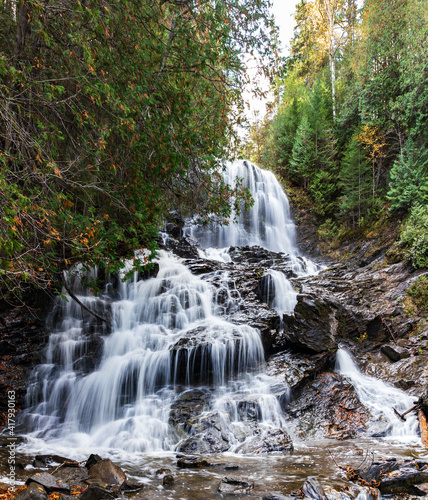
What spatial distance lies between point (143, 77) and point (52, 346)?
6752 mm

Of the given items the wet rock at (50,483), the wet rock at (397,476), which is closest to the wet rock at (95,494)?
the wet rock at (50,483)

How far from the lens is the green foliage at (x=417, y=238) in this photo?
10031mm

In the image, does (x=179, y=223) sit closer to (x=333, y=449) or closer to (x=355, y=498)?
(x=333, y=449)

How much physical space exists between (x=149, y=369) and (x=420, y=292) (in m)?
8.08

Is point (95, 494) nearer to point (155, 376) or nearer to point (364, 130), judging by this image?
point (155, 376)

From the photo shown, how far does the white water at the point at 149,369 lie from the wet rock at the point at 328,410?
0.42m

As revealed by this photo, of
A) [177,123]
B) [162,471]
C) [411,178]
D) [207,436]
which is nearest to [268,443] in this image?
[207,436]

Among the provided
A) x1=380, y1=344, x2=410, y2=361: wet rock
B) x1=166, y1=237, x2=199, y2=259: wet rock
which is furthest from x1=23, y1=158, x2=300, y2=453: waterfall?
x1=380, y1=344, x2=410, y2=361: wet rock

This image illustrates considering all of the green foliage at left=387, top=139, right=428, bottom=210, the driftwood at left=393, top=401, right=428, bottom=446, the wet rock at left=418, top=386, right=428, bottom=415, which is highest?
the green foliage at left=387, top=139, right=428, bottom=210

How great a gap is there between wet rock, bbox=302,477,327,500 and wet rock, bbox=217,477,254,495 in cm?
64

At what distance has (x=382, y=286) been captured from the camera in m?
10.4

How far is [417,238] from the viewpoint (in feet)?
34.2

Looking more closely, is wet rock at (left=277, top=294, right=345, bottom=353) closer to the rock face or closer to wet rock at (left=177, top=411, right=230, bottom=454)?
wet rock at (left=177, top=411, right=230, bottom=454)

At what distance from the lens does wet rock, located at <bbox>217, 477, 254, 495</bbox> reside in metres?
3.51
